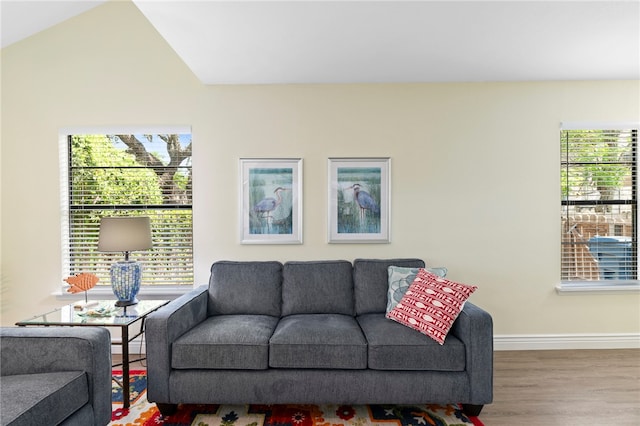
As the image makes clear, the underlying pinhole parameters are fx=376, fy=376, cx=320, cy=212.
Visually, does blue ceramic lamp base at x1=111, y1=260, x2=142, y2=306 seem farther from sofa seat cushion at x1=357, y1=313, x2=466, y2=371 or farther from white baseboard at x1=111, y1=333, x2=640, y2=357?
sofa seat cushion at x1=357, y1=313, x2=466, y2=371

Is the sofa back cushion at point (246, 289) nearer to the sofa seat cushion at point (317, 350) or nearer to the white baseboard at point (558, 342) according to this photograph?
the sofa seat cushion at point (317, 350)

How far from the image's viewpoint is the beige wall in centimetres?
336

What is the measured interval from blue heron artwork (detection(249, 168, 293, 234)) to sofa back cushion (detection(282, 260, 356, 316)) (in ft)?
1.57

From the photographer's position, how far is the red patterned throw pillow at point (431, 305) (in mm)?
2385

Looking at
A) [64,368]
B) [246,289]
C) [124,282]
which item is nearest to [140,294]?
[124,282]

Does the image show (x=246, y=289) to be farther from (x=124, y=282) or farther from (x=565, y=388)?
(x=565, y=388)

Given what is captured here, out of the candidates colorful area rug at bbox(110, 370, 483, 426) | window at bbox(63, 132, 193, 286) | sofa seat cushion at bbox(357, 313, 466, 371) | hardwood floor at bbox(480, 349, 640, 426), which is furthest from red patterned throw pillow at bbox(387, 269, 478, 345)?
window at bbox(63, 132, 193, 286)

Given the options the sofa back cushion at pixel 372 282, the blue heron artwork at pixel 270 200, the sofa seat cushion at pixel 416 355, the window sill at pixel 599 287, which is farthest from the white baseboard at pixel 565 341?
the blue heron artwork at pixel 270 200

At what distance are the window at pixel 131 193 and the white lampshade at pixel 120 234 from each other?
0.70m

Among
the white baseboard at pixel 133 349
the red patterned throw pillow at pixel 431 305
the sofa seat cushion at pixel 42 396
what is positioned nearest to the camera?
the sofa seat cushion at pixel 42 396

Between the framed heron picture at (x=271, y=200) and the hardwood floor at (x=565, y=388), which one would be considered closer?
the hardwood floor at (x=565, y=388)

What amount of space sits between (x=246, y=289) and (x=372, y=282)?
993mm

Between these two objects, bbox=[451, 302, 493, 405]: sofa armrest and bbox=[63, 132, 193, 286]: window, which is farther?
bbox=[63, 132, 193, 286]: window

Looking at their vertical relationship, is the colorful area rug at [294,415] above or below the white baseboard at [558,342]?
below
